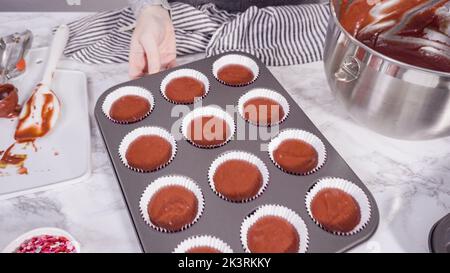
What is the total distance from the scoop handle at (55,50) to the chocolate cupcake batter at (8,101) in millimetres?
125

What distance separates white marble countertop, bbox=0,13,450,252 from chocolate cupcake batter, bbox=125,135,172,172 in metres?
0.10

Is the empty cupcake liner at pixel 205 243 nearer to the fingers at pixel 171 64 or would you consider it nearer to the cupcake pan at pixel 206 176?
the cupcake pan at pixel 206 176

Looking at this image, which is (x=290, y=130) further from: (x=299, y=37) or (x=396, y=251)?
(x=299, y=37)

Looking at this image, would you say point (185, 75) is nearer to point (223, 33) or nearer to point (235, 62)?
point (235, 62)

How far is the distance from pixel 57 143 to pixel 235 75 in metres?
0.77

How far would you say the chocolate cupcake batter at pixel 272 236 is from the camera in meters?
1.14

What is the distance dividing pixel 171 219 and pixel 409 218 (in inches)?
31.8

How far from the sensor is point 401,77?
1.04 m

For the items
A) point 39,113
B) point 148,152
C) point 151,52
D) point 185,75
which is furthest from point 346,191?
point 39,113

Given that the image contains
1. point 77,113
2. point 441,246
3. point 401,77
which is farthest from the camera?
point 77,113

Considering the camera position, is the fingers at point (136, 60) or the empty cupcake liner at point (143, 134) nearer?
the empty cupcake liner at point (143, 134)

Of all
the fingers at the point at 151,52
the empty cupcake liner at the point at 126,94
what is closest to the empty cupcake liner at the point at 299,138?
the empty cupcake liner at the point at 126,94

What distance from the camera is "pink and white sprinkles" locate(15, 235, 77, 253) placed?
112 cm
